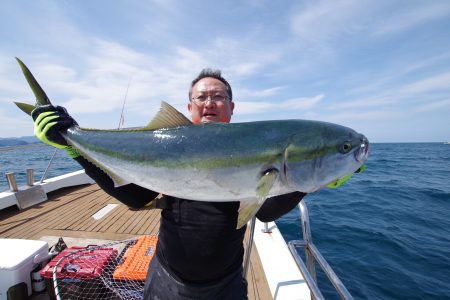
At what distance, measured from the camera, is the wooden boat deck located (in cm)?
663

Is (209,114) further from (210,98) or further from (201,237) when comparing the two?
(201,237)

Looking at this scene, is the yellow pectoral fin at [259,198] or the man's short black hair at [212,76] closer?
A: the yellow pectoral fin at [259,198]

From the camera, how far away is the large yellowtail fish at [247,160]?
2.15 metres

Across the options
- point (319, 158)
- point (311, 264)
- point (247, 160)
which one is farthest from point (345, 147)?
point (311, 264)

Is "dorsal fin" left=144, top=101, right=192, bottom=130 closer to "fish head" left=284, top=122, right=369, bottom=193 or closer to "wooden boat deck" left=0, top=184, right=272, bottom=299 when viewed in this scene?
"fish head" left=284, top=122, right=369, bottom=193

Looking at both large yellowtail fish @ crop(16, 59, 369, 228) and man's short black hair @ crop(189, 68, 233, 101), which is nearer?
large yellowtail fish @ crop(16, 59, 369, 228)

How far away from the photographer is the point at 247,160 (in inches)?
85.3

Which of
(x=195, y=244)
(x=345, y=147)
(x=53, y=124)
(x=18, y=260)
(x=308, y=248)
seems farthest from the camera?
(x=18, y=260)

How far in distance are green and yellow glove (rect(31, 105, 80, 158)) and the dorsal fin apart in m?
1.06

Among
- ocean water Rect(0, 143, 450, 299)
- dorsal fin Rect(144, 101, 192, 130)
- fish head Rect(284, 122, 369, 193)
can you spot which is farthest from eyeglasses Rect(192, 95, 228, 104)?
ocean water Rect(0, 143, 450, 299)

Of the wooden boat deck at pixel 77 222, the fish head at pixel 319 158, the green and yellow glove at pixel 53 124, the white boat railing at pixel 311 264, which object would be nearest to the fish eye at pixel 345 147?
the fish head at pixel 319 158

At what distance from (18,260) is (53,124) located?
246 centimetres

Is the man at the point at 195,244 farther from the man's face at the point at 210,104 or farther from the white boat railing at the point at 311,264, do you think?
the man's face at the point at 210,104

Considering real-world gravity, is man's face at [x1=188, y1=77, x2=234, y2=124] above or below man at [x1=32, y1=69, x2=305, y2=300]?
above
